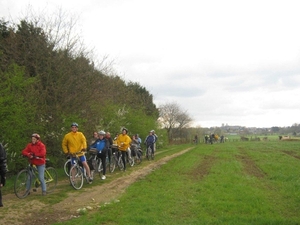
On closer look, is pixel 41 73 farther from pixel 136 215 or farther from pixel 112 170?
pixel 136 215

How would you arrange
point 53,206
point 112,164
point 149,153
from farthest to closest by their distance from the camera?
1. point 149,153
2. point 112,164
3. point 53,206

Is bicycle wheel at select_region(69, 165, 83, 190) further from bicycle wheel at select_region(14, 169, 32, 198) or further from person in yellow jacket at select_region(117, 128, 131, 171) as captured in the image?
person in yellow jacket at select_region(117, 128, 131, 171)

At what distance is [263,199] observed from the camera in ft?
30.5

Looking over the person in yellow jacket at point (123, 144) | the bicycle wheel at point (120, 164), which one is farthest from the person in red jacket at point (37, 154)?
the bicycle wheel at point (120, 164)

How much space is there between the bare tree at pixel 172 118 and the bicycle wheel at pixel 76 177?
64613mm

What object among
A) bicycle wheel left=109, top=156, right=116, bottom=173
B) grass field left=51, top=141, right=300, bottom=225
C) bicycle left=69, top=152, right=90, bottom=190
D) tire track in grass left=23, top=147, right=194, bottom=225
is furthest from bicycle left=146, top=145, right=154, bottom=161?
bicycle left=69, top=152, right=90, bottom=190

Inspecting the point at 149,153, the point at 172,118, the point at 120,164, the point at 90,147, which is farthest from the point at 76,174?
the point at 172,118

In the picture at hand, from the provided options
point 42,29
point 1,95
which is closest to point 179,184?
point 1,95

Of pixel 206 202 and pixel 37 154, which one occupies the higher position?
pixel 37 154

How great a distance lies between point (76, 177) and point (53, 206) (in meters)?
2.59

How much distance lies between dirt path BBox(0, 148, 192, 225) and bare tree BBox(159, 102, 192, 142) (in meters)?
65.5

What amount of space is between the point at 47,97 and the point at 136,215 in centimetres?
1131

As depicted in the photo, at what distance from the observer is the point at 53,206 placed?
855 cm

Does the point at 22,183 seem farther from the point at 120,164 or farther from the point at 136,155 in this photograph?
the point at 136,155
